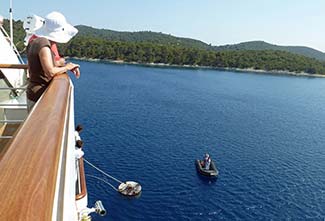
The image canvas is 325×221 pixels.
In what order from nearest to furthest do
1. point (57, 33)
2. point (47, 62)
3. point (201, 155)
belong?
1. point (47, 62)
2. point (57, 33)
3. point (201, 155)

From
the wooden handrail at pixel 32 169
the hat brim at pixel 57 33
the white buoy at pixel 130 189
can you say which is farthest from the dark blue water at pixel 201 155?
the wooden handrail at pixel 32 169

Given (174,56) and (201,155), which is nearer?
(201,155)

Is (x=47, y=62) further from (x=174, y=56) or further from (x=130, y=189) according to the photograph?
(x=174, y=56)

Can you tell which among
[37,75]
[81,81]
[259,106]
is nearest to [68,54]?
[81,81]

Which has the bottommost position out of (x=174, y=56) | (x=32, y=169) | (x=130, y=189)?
(x=130, y=189)

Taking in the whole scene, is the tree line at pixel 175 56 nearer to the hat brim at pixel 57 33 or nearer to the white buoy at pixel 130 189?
the white buoy at pixel 130 189

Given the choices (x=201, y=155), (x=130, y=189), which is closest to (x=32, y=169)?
(x=130, y=189)
